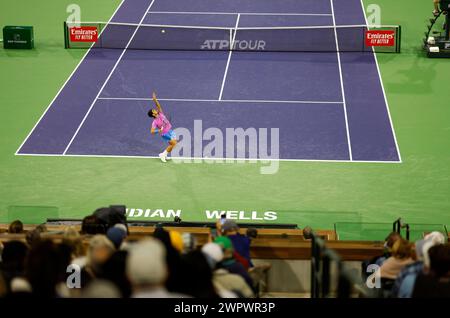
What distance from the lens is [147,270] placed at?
25.2ft

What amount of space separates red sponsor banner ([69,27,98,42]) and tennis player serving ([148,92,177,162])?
9441 mm

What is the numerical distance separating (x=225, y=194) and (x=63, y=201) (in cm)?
353

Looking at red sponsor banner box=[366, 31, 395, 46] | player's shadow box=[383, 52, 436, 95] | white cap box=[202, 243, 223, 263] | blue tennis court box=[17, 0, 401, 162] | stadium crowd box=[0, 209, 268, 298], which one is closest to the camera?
stadium crowd box=[0, 209, 268, 298]

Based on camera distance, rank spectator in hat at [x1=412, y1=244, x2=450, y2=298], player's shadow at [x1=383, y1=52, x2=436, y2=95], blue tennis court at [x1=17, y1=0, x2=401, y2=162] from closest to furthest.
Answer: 1. spectator in hat at [x1=412, y1=244, x2=450, y2=298]
2. blue tennis court at [x1=17, y1=0, x2=401, y2=162]
3. player's shadow at [x1=383, y1=52, x2=436, y2=95]

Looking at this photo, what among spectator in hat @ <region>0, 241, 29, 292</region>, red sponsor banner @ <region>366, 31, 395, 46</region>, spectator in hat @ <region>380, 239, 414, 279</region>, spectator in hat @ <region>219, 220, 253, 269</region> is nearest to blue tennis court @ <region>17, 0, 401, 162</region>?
red sponsor banner @ <region>366, 31, 395, 46</region>

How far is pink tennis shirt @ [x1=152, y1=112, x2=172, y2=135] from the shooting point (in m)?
23.2

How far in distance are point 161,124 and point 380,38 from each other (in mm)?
10724

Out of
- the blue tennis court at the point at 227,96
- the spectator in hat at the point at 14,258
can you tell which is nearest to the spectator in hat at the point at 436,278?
the spectator in hat at the point at 14,258

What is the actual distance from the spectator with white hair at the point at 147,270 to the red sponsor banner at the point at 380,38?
24.3 meters

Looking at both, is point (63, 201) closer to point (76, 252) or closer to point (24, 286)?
point (76, 252)

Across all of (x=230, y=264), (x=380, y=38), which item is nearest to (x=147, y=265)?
(x=230, y=264)

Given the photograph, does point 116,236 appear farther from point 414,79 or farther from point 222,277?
point 414,79

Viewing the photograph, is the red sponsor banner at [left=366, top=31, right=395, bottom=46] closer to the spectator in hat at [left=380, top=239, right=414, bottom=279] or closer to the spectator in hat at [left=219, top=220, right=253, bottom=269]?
the spectator in hat at [left=219, top=220, right=253, bottom=269]

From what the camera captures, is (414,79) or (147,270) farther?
(414,79)
